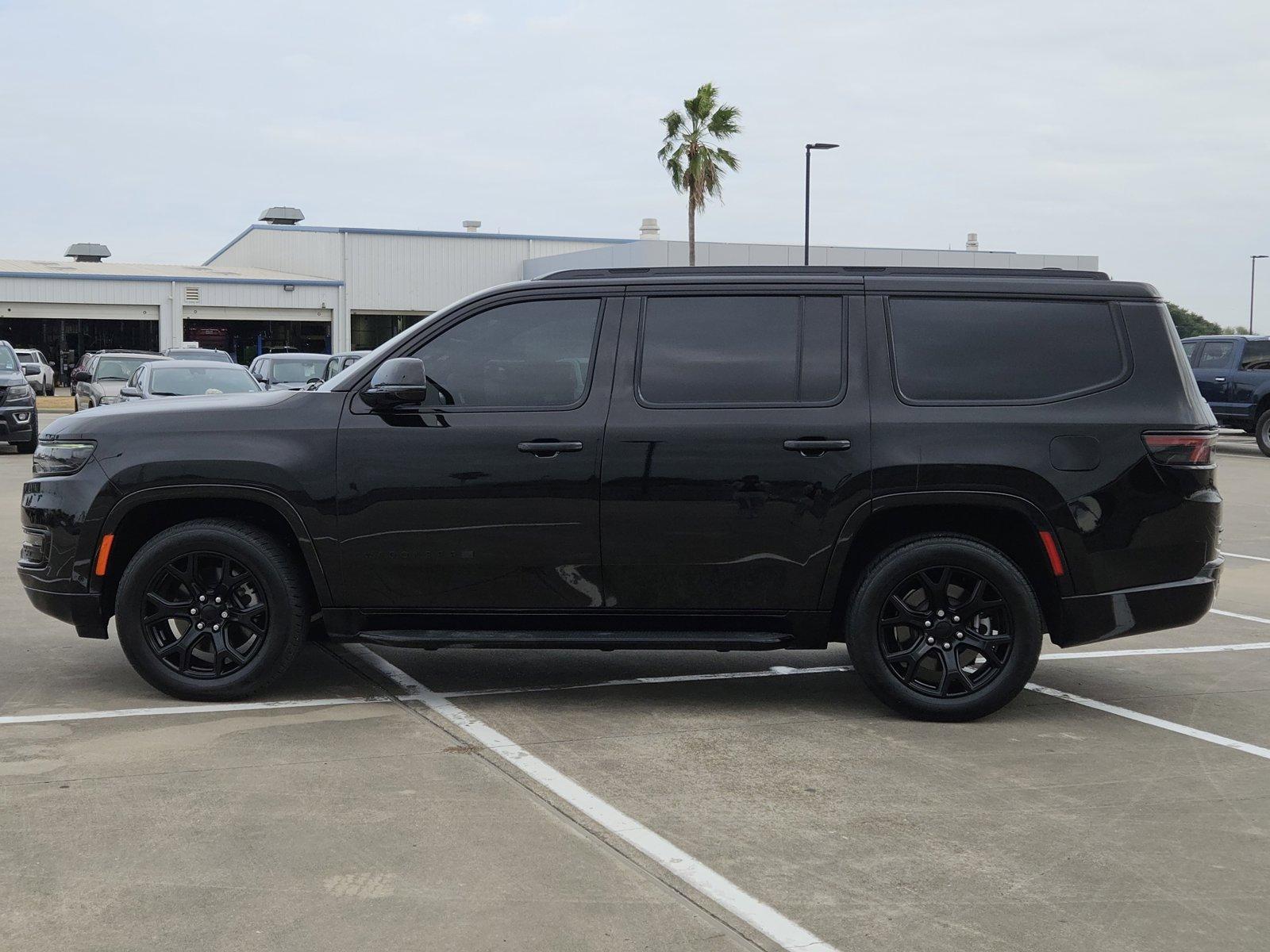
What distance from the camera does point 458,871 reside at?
13.7 ft

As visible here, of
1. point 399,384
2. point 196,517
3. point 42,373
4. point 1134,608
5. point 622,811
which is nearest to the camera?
point 622,811

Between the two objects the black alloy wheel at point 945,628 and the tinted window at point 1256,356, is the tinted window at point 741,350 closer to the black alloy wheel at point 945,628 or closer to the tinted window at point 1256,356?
the black alloy wheel at point 945,628

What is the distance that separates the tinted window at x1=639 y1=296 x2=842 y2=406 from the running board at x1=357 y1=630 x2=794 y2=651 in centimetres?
100

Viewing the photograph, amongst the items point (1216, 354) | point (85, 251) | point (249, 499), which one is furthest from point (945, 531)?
point (85, 251)

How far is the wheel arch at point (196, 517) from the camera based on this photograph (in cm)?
612

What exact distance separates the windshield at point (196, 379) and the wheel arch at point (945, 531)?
Answer: 12.9 meters

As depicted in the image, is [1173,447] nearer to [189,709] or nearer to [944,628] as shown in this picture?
[944,628]

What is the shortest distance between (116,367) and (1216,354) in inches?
764

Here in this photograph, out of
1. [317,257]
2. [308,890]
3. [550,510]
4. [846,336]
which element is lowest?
[308,890]

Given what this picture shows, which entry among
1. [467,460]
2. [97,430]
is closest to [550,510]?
[467,460]

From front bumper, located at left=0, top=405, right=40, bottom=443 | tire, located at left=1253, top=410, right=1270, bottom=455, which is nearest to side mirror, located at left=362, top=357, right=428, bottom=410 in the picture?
front bumper, located at left=0, top=405, right=40, bottom=443

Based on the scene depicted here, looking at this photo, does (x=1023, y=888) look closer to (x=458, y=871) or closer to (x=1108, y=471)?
(x=458, y=871)

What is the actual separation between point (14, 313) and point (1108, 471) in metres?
51.7

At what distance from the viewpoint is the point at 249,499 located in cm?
620
